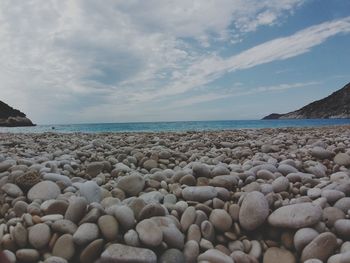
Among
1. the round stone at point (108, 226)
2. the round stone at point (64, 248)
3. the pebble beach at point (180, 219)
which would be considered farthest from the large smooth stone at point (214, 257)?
the round stone at point (64, 248)

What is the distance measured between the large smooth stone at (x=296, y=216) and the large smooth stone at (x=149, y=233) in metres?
0.83

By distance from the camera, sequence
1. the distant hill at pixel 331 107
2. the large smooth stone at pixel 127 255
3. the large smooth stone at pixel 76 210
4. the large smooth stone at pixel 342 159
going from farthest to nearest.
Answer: the distant hill at pixel 331 107 < the large smooth stone at pixel 342 159 < the large smooth stone at pixel 76 210 < the large smooth stone at pixel 127 255

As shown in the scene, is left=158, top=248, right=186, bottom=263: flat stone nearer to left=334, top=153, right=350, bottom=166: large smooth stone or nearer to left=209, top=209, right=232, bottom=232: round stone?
left=209, top=209, right=232, bottom=232: round stone

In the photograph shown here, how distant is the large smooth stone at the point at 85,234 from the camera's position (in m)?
2.38

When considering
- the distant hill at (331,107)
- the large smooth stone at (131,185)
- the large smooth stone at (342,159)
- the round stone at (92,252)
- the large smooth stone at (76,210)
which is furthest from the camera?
the distant hill at (331,107)

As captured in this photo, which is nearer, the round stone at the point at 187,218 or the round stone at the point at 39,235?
the round stone at the point at 39,235

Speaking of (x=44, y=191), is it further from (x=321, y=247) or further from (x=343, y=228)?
(x=343, y=228)

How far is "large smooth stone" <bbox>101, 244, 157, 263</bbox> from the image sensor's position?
2.22 metres

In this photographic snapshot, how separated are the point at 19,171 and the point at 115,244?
5.64ft

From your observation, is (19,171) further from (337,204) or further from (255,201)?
(337,204)

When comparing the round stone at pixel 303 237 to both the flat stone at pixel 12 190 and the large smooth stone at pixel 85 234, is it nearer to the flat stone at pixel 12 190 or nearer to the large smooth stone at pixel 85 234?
the large smooth stone at pixel 85 234

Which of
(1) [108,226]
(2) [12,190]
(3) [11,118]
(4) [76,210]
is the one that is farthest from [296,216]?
(3) [11,118]

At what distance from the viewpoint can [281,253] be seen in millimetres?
2426

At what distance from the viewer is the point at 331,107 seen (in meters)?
85.0
